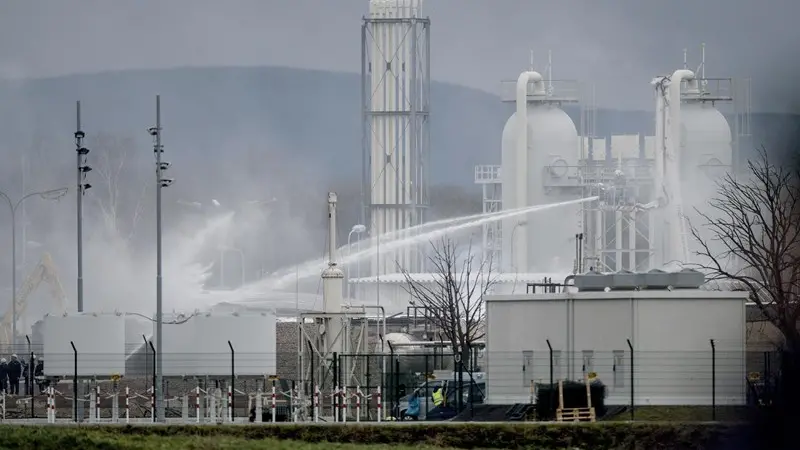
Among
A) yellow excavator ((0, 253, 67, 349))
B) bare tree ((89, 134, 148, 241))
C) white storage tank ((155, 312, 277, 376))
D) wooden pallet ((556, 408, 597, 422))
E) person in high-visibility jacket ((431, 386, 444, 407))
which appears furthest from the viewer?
bare tree ((89, 134, 148, 241))

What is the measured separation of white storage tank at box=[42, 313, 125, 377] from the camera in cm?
6334

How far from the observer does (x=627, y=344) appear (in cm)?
5569

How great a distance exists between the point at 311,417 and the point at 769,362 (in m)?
18.5

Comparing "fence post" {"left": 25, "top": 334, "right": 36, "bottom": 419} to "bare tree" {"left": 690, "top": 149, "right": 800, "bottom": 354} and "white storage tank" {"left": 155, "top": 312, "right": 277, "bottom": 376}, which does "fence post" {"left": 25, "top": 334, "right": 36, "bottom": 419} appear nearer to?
"white storage tank" {"left": 155, "top": 312, "right": 277, "bottom": 376}

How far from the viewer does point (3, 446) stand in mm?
39844

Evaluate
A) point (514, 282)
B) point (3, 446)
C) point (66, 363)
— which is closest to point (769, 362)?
point (3, 446)

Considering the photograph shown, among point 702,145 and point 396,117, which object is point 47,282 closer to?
point 396,117

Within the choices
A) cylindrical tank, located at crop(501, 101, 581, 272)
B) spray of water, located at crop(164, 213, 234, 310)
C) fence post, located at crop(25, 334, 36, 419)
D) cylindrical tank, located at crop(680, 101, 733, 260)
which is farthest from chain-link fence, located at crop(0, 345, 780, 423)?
cylindrical tank, located at crop(501, 101, 581, 272)

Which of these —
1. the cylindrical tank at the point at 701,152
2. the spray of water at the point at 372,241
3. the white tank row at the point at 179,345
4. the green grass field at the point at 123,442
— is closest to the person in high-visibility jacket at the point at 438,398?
the white tank row at the point at 179,345

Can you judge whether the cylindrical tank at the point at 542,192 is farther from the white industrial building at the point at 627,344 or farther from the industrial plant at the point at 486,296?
the white industrial building at the point at 627,344

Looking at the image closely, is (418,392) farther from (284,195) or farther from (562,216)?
(284,195)

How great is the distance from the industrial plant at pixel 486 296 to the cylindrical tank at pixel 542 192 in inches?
5.2

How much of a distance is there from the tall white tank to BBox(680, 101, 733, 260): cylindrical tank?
320 inches

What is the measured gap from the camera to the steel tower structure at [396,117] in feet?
405
